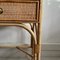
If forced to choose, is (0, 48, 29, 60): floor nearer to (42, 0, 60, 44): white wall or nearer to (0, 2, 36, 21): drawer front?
(42, 0, 60, 44): white wall

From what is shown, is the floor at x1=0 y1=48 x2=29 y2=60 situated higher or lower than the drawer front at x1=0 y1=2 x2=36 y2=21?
lower

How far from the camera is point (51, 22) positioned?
1.54 meters

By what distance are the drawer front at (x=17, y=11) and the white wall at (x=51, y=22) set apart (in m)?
0.45

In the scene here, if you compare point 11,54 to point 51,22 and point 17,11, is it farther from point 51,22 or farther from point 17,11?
point 17,11

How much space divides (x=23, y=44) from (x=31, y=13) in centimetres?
52

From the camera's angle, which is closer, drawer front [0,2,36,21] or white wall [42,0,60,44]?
drawer front [0,2,36,21]

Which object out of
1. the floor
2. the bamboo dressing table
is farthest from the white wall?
the bamboo dressing table

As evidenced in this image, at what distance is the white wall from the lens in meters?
1.50

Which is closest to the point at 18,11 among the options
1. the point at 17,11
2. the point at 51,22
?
the point at 17,11

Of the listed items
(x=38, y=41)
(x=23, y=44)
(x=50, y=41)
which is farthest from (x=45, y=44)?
(x=38, y=41)

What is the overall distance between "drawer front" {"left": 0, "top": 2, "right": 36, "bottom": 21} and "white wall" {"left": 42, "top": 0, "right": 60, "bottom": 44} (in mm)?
453

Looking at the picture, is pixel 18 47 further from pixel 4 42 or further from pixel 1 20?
pixel 1 20

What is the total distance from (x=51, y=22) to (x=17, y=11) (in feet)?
1.81

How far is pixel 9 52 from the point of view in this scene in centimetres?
155
